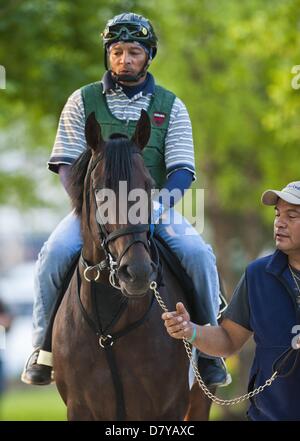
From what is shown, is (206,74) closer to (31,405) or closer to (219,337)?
(31,405)

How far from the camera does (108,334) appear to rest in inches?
272

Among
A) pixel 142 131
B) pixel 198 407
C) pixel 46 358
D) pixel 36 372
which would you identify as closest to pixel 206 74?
pixel 198 407

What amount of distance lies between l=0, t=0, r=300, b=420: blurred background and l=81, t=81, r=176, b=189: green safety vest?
7046 millimetres

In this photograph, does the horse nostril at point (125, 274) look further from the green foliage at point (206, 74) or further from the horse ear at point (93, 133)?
the green foliage at point (206, 74)

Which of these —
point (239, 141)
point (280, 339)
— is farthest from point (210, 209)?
point (280, 339)

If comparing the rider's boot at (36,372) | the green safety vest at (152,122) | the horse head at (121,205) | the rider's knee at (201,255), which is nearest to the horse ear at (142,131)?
the horse head at (121,205)

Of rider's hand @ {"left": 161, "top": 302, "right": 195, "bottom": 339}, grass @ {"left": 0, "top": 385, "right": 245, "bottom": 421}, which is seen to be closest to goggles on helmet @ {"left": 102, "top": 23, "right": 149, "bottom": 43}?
rider's hand @ {"left": 161, "top": 302, "right": 195, "bottom": 339}

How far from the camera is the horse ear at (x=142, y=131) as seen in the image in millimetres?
6731

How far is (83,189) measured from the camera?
6.83 meters

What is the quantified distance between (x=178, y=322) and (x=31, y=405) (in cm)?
2322

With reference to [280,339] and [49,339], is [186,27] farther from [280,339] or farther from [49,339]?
[280,339]

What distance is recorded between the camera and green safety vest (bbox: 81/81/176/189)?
292 inches

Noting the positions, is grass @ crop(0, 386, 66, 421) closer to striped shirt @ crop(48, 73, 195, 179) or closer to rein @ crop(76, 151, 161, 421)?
striped shirt @ crop(48, 73, 195, 179)

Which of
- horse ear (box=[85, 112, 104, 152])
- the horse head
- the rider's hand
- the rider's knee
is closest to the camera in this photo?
the rider's hand
